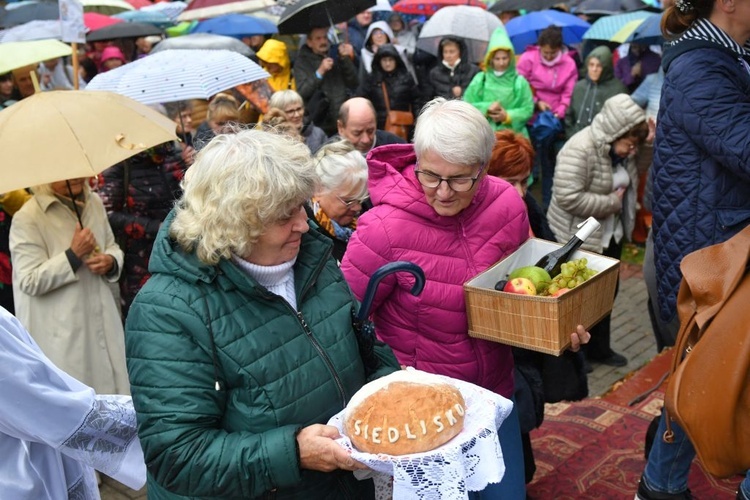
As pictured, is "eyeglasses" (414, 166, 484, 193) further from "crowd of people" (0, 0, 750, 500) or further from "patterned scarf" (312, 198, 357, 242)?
"patterned scarf" (312, 198, 357, 242)

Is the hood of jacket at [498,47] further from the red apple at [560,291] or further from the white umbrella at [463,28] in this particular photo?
the red apple at [560,291]

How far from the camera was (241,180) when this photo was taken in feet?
7.22

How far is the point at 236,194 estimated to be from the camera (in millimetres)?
2191

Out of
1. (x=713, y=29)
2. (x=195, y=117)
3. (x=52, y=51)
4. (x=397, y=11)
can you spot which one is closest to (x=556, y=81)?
(x=397, y=11)

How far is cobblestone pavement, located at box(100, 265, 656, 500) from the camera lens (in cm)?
468

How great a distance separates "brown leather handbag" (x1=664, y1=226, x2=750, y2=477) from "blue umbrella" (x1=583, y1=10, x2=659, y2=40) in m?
8.17

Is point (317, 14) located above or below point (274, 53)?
above

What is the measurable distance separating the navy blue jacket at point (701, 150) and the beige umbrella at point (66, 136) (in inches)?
102

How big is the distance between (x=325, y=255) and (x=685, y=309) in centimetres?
133

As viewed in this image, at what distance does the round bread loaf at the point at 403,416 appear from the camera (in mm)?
2117

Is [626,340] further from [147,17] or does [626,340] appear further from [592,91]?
[147,17]

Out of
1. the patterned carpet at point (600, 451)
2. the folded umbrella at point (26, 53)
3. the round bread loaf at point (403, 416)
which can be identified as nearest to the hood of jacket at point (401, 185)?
the round bread loaf at point (403, 416)

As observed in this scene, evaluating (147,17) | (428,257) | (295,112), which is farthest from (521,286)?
(147,17)

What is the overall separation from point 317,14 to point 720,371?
661cm
